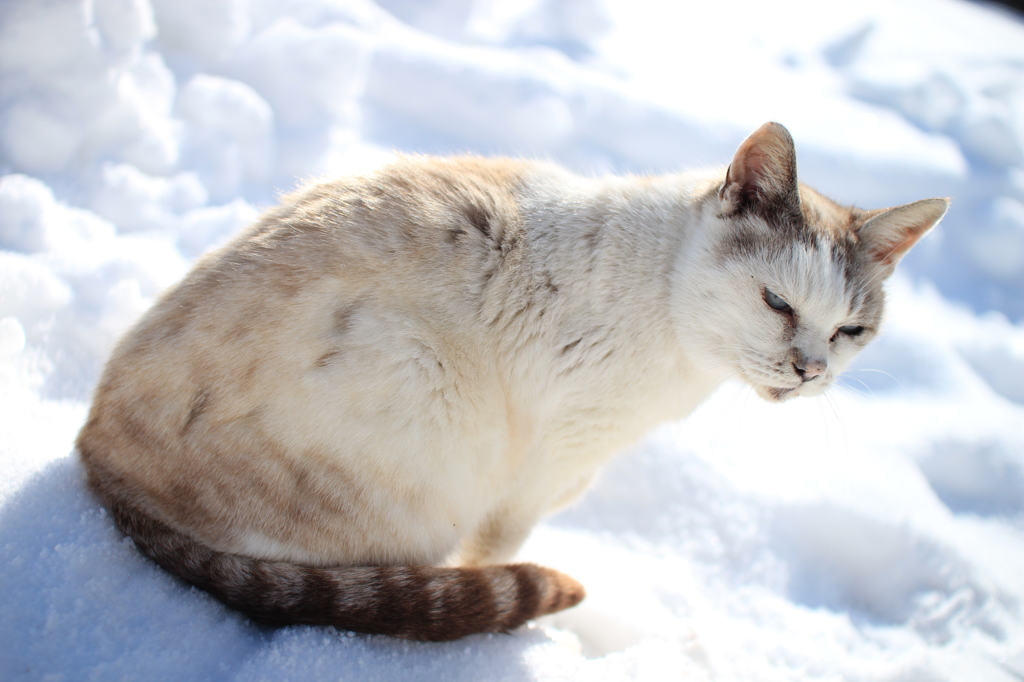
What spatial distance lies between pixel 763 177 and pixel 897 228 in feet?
1.82

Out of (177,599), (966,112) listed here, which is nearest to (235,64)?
(177,599)

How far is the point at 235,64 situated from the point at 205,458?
288 cm

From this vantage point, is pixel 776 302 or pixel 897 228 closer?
pixel 776 302

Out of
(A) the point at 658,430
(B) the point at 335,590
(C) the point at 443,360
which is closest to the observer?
(B) the point at 335,590

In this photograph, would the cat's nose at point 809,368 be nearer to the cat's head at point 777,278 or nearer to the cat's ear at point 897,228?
the cat's head at point 777,278

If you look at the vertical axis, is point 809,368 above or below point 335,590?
above

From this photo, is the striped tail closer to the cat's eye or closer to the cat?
the cat

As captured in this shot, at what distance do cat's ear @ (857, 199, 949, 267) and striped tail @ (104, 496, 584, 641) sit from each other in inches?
66.9

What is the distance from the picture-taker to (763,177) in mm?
1982

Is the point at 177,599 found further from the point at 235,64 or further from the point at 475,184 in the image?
the point at 235,64

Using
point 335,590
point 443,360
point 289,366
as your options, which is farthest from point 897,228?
point 335,590

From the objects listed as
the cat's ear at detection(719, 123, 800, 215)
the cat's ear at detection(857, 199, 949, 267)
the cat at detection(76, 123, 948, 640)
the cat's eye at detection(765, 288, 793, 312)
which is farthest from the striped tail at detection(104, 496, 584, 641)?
the cat's ear at detection(857, 199, 949, 267)

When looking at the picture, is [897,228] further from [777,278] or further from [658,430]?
[658,430]

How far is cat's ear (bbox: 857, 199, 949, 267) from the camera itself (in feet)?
6.77
